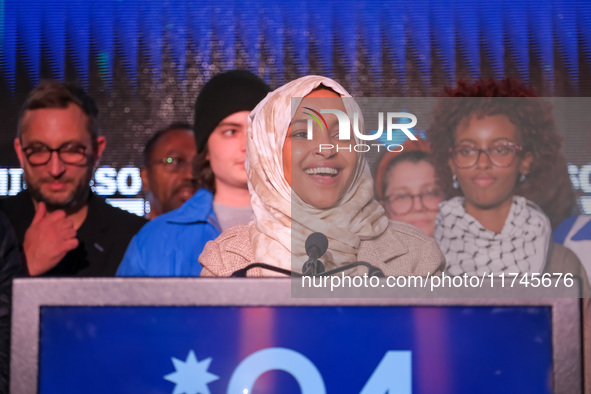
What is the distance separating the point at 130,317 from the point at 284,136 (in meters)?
0.79

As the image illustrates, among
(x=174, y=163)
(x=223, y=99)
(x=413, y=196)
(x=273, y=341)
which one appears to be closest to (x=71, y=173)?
(x=174, y=163)

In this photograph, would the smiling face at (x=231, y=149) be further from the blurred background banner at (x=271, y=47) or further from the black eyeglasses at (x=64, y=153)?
the blurred background banner at (x=271, y=47)

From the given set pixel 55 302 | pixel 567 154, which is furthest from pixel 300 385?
pixel 567 154

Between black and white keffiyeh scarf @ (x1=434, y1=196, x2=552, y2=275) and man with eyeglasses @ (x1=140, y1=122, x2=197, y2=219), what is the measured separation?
37.6 inches

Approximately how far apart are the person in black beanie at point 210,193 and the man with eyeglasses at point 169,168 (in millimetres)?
300

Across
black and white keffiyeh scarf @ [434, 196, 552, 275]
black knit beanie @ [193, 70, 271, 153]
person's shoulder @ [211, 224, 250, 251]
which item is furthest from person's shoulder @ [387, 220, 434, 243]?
black knit beanie @ [193, 70, 271, 153]

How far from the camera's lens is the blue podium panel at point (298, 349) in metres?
0.53

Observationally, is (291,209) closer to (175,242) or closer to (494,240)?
(175,242)

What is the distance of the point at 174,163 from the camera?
249cm

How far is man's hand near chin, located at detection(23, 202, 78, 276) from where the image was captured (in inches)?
75.7

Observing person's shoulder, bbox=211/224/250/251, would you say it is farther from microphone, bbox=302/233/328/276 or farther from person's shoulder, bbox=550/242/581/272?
person's shoulder, bbox=550/242/581/272

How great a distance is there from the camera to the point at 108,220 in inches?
86.7

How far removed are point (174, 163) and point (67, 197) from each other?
19.0 inches

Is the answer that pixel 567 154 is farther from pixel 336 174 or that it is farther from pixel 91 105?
pixel 91 105
